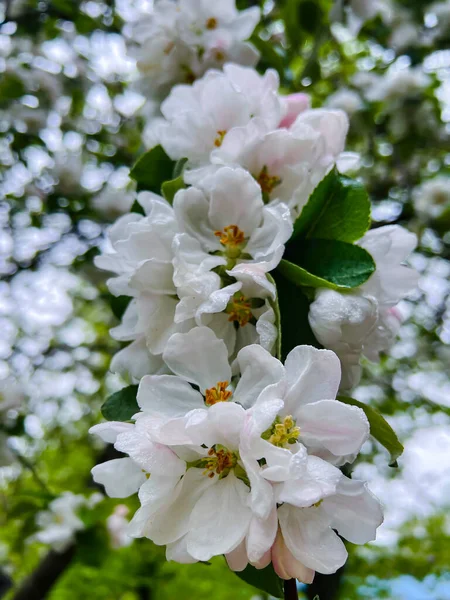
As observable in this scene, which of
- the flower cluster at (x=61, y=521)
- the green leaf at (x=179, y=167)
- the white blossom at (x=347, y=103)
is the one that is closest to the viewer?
the green leaf at (x=179, y=167)

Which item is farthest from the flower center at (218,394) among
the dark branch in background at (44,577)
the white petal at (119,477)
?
the dark branch in background at (44,577)

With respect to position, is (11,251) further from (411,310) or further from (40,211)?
(411,310)

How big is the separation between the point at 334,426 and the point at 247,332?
7.2 inches

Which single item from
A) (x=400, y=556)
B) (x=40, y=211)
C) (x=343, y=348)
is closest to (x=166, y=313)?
(x=343, y=348)

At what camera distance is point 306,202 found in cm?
71

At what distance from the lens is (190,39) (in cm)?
114

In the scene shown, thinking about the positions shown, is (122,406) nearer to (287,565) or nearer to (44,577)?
(287,565)

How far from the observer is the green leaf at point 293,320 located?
630 mm

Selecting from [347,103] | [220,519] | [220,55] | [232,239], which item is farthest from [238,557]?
[347,103]

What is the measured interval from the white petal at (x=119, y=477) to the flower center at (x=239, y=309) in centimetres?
20

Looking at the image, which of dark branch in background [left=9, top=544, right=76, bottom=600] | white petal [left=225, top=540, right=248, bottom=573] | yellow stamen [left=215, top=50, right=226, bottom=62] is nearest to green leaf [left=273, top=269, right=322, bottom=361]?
white petal [left=225, top=540, right=248, bottom=573]

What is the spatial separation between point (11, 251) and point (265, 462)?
2441 mm

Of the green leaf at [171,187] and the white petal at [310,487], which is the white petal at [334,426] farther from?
the green leaf at [171,187]

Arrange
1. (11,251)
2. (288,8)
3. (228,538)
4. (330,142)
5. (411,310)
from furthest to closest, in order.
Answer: (411,310) → (11,251) → (288,8) → (330,142) → (228,538)
